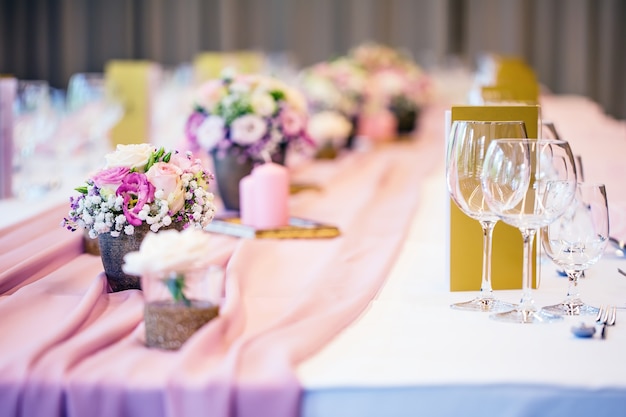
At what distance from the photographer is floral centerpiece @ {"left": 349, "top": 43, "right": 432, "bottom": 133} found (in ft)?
19.6

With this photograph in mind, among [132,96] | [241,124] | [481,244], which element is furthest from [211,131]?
Answer: [132,96]

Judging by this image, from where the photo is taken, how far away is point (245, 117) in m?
3.04

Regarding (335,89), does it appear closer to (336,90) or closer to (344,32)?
(336,90)

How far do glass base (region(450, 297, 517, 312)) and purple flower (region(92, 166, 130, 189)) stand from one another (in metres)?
0.66

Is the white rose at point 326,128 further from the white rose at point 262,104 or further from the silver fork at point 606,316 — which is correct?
the silver fork at point 606,316

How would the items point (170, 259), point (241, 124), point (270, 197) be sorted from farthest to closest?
1. point (241, 124)
2. point (270, 197)
3. point (170, 259)

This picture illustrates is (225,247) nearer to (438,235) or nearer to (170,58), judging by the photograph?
(438,235)

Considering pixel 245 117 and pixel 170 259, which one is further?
pixel 245 117

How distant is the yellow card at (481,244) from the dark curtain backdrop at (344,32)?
8.38 meters

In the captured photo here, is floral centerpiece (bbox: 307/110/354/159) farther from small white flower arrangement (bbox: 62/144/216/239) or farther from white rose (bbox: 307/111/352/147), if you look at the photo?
small white flower arrangement (bbox: 62/144/216/239)

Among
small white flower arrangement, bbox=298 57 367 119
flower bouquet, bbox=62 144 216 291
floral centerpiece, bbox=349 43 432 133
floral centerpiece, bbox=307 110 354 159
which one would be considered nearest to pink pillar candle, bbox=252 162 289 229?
flower bouquet, bbox=62 144 216 291

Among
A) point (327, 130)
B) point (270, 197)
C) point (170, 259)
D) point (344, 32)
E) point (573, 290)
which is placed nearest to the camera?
point (170, 259)

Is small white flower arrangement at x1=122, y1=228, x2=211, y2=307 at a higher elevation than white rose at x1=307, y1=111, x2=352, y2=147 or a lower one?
lower

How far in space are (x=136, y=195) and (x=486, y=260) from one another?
2.19 ft
